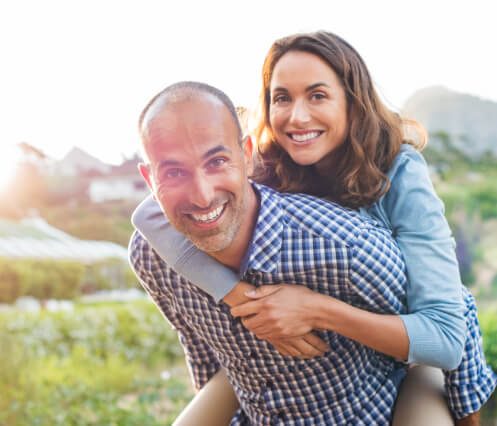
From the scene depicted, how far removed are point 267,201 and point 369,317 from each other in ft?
1.42

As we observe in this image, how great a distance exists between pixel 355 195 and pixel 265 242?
1.55ft

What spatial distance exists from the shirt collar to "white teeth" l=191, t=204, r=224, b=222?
0.44 ft

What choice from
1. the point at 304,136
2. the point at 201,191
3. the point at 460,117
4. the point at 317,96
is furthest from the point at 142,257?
the point at 460,117

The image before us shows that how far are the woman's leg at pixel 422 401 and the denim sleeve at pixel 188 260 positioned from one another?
0.65 meters

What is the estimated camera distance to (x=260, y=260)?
145cm

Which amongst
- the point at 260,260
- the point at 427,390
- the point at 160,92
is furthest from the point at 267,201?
the point at 427,390

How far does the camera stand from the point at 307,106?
6.10 ft

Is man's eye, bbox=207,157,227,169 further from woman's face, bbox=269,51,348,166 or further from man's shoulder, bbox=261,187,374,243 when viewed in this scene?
woman's face, bbox=269,51,348,166

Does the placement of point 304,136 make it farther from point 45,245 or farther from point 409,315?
point 45,245

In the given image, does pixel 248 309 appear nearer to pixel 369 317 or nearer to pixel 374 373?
pixel 369 317

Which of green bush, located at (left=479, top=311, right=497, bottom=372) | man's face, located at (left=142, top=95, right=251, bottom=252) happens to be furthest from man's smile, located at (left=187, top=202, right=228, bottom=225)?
green bush, located at (left=479, top=311, right=497, bottom=372)

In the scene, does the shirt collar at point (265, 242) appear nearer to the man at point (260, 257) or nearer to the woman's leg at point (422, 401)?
the man at point (260, 257)

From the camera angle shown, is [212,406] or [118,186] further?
[118,186]

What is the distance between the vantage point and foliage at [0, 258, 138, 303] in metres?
6.19
